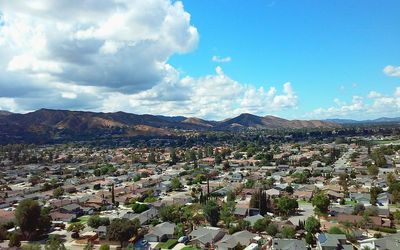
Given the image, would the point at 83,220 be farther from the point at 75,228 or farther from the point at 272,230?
the point at 272,230

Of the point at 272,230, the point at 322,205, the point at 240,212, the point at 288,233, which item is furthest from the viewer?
the point at 240,212

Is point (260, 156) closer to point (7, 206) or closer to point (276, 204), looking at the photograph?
point (276, 204)

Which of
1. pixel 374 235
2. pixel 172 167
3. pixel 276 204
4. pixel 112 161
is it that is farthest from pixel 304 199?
pixel 112 161

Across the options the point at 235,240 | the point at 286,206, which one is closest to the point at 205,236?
the point at 235,240

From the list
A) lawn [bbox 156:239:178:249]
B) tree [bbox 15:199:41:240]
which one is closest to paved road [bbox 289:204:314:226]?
lawn [bbox 156:239:178:249]

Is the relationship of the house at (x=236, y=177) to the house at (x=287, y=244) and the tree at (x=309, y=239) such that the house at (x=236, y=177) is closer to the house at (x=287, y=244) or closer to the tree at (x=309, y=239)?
the tree at (x=309, y=239)
